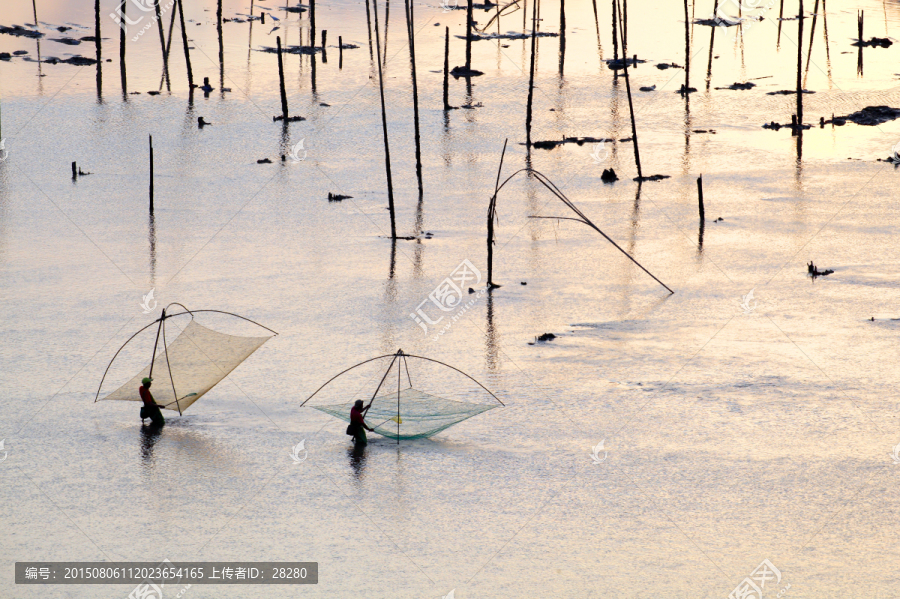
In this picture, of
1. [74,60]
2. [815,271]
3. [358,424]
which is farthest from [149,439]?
[74,60]

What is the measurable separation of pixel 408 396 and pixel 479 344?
4553mm

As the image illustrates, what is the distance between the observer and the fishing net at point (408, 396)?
694 inches

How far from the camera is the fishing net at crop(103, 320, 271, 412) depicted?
18.4m

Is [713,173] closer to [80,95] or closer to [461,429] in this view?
[461,429]

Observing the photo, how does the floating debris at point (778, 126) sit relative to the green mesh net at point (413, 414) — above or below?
above

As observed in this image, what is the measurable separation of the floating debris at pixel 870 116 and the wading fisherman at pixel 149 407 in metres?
39.7

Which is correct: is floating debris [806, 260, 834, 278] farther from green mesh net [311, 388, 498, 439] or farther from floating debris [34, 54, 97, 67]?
floating debris [34, 54, 97, 67]

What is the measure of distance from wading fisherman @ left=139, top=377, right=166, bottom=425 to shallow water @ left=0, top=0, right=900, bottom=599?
1.42ft

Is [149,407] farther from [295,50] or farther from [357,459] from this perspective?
[295,50]

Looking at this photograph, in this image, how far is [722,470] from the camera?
1673cm

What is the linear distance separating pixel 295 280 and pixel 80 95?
3341cm

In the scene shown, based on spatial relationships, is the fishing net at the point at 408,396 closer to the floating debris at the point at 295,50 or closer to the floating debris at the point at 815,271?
the floating debris at the point at 815,271

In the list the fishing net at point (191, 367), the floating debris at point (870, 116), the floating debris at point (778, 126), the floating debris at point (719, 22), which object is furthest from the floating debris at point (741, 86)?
the fishing net at point (191, 367)

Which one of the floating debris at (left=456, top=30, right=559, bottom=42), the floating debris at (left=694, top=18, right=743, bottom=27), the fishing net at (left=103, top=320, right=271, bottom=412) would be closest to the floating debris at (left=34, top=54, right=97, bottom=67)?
the floating debris at (left=456, top=30, right=559, bottom=42)
